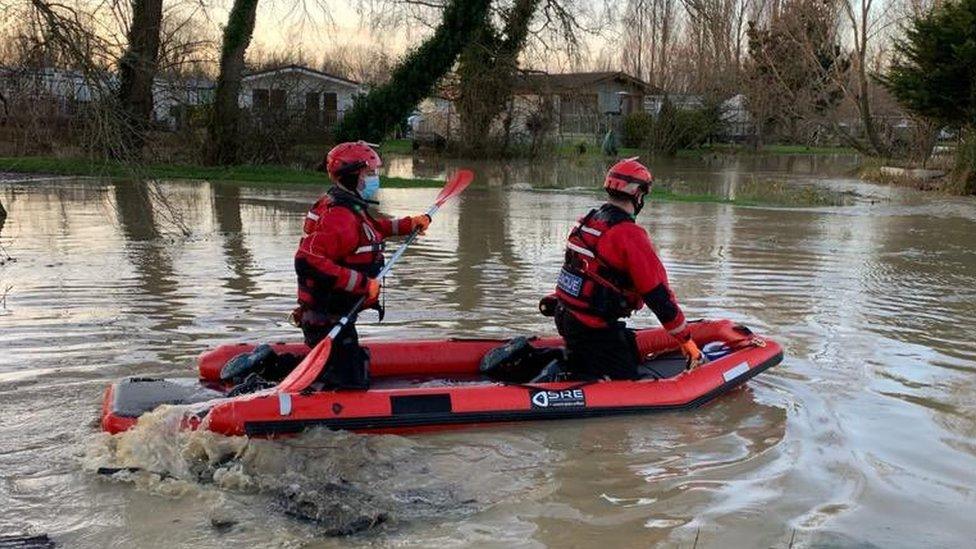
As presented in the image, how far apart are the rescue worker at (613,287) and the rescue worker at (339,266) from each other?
109 centimetres

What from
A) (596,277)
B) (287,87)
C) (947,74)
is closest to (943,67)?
(947,74)

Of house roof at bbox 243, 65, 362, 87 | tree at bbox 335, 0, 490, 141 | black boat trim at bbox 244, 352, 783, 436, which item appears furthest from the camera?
house roof at bbox 243, 65, 362, 87

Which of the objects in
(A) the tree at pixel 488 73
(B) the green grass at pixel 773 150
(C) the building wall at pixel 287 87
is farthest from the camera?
(B) the green grass at pixel 773 150

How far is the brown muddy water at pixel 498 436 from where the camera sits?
3746 millimetres

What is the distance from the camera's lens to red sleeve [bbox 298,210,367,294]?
468 cm

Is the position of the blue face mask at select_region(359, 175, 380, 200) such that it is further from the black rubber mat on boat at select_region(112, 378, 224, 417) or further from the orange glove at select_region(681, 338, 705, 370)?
the orange glove at select_region(681, 338, 705, 370)

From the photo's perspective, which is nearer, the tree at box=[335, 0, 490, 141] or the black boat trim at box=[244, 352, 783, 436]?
the black boat trim at box=[244, 352, 783, 436]

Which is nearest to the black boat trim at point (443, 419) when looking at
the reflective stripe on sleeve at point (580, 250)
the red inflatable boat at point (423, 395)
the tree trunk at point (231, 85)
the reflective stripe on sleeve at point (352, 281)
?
the red inflatable boat at point (423, 395)

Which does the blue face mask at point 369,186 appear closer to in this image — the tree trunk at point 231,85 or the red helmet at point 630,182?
the red helmet at point 630,182

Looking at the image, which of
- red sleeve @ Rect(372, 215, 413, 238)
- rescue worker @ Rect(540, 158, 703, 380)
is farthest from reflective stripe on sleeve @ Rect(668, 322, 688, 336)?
red sleeve @ Rect(372, 215, 413, 238)

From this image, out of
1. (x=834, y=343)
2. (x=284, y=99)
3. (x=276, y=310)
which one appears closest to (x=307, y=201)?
(x=284, y=99)

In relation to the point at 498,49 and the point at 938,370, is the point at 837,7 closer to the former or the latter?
the point at 498,49

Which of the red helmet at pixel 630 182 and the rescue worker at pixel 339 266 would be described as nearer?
the rescue worker at pixel 339 266

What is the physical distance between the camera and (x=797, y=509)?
13.0 ft
